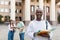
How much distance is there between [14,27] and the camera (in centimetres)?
1263

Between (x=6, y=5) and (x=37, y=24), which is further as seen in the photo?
(x=6, y=5)

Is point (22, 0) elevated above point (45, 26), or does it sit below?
above

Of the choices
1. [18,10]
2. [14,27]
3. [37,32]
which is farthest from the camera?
[18,10]

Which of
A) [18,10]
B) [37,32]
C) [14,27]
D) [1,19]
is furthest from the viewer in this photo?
[18,10]

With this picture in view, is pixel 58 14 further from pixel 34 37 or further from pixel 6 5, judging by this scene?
pixel 34 37

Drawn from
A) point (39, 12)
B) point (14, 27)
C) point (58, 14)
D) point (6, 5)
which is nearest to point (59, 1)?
point (58, 14)

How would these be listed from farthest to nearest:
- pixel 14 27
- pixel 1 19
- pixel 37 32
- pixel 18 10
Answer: pixel 18 10 < pixel 1 19 < pixel 14 27 < pixel 37 32

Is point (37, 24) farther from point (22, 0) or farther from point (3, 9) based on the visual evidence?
point (3, 9)

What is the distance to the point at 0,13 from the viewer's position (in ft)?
230

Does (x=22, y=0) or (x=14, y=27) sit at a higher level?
(x=22, y=0)

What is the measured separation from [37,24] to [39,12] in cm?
28

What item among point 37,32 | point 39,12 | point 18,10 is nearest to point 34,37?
point 37,32

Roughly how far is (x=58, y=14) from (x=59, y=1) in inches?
177

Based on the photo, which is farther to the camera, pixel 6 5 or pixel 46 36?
pixel 6 5
